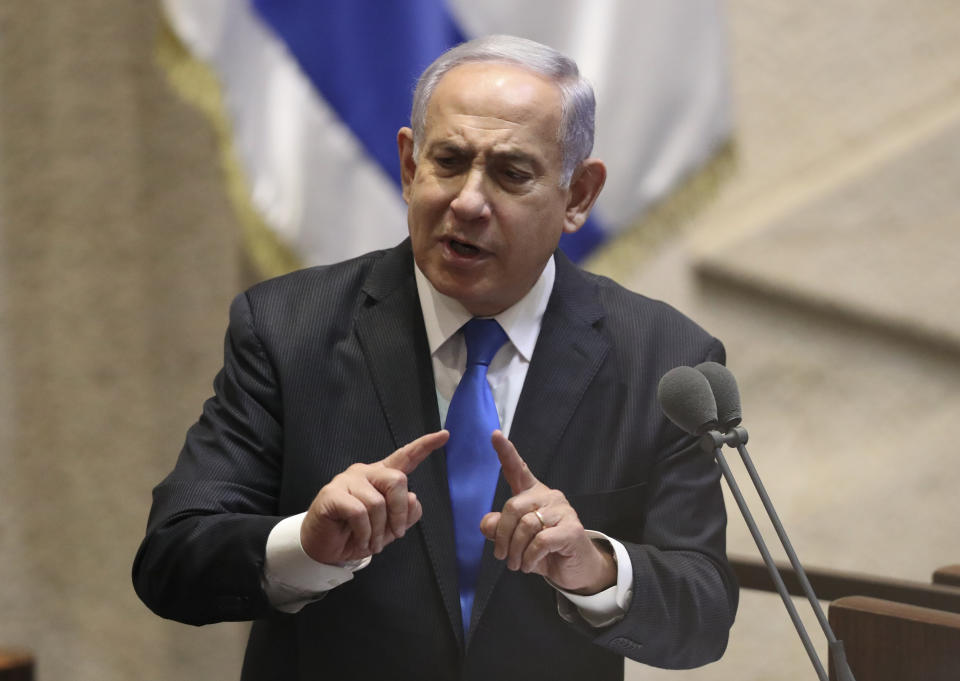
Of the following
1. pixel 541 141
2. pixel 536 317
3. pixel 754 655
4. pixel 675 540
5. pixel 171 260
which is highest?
pixel 171 260

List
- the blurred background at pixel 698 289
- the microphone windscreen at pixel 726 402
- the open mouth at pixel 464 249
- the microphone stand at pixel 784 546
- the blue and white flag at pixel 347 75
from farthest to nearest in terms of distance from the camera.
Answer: the blurred background at pixel 698 289
the blue and white flag at pixel 347 75
the open mouth at pixel 464 249
the microphone windscreen at pixel 726 402
the microphone stand at pixel 784 546

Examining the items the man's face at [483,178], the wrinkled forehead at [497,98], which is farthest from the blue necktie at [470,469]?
the wrinkled forehead at [497,98]

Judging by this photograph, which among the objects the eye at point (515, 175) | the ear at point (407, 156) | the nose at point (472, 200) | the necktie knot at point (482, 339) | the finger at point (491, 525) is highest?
the ear at point (407, 156)

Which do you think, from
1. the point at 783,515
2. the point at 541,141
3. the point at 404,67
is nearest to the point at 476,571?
the point at 541,141

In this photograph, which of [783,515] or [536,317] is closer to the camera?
[536,317]

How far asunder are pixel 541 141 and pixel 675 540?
563 mm

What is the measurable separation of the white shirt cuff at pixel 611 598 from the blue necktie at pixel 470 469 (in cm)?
14

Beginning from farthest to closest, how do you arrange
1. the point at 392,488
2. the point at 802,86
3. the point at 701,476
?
the point at 802,86
the point at 701,476
the point at 392,488

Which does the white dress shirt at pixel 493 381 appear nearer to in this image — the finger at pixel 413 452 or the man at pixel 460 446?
the man at pixel 460 446

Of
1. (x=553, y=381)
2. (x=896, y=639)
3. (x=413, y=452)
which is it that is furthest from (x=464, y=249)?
(x=896, y=639)

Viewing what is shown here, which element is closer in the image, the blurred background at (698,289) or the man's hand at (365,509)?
the man's hand at (365,509)

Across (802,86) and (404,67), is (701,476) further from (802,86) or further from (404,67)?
(802,86)

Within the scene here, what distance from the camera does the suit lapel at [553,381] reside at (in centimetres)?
157

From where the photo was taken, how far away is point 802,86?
3.15m
